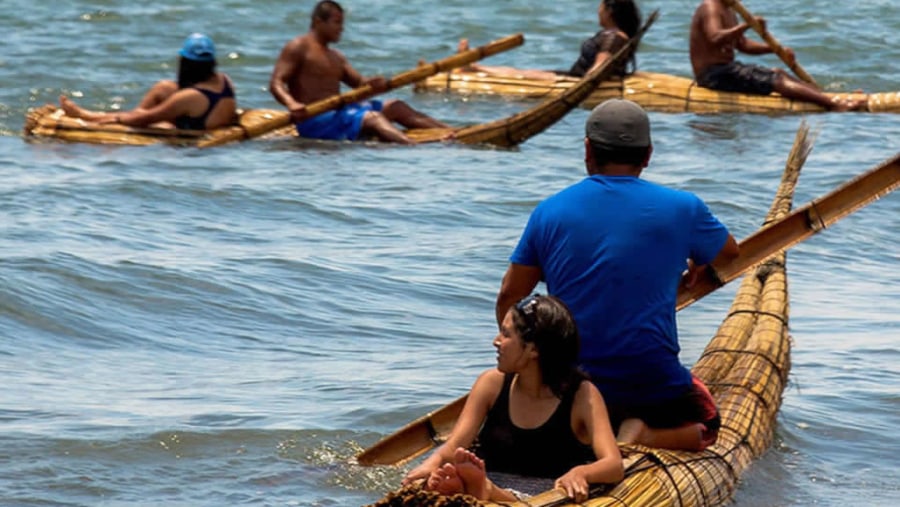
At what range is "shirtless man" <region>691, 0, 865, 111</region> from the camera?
13.6m

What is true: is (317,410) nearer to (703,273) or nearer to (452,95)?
(703,273)

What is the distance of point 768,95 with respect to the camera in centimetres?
1393

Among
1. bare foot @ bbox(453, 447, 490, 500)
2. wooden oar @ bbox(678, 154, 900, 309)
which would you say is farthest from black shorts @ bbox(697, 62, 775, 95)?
bare foot @ bbox(453, 447, 490, 500)

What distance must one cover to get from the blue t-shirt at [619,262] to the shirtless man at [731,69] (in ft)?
30.8

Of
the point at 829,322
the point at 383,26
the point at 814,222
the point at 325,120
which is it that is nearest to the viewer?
the point at 814,222

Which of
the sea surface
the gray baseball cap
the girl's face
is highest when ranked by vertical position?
Result: the gray baseball cap

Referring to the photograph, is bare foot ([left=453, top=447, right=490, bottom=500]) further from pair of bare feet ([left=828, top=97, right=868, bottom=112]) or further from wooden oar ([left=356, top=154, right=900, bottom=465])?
pair of bare feet ([left=828, top=97, right=868, bottom=112])

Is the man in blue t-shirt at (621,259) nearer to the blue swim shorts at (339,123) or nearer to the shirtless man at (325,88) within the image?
the shirtless man at (325,88)

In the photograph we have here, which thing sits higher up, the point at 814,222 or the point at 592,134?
the point at 592,134

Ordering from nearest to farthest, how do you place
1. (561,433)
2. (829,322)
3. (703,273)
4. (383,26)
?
1. (561,433)
2. (703,273)
3. (829,322)
4. (383,26)

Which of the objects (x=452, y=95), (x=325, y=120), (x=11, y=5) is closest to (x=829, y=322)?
(x=325, y=120)

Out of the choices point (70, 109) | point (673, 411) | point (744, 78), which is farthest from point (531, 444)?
point (744, 78)

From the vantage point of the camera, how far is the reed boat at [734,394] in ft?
14.1

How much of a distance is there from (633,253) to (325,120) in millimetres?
8286
